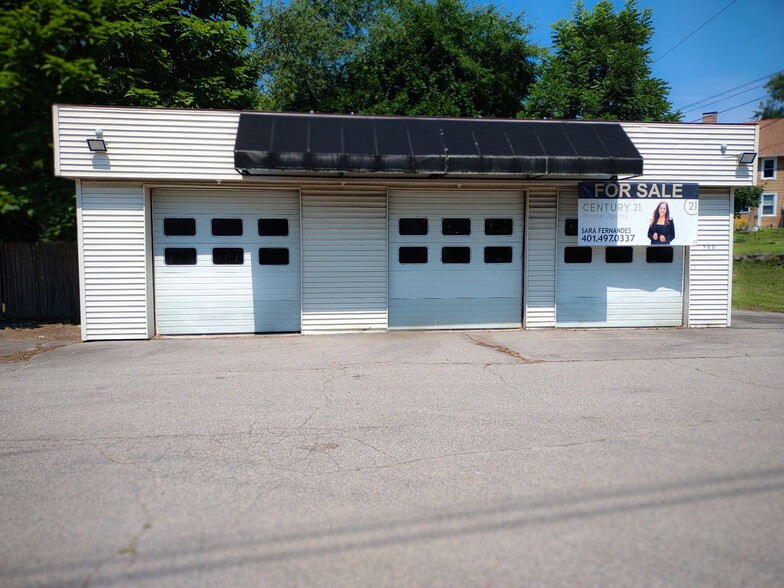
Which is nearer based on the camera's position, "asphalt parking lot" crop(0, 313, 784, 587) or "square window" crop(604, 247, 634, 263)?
"asphalt parking lot" crop(0, 313, 784, 587)

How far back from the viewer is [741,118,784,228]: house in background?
37.6 meters

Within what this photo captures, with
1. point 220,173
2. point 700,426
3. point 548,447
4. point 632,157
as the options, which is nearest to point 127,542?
point 548,447

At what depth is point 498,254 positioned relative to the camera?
12.9m

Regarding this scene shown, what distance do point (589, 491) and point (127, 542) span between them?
314cm

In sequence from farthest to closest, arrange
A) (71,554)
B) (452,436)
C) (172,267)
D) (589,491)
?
(172,267) → (452,436) → (589,491) → (71,554)

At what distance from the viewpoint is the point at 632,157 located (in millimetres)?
11328

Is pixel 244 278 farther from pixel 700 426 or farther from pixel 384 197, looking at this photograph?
pixel 700 426

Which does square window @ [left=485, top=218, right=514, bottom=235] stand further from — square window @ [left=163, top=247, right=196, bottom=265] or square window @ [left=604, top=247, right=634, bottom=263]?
square window @ [left=163, top=247, right=196, bottom=265]

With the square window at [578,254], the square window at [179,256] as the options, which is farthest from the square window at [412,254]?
the square window at [179,256]

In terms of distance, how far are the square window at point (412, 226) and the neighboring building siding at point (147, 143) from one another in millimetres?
3432

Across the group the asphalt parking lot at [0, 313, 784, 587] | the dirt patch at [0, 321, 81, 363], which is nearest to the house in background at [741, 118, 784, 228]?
the asphalt parking lot at [0, 313, 784, 587]

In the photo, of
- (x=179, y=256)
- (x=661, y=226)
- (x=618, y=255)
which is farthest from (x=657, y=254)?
(x=179, y=256)

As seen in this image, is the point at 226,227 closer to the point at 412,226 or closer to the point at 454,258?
the point at 412,226

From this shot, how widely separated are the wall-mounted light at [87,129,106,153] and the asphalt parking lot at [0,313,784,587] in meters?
4.28
